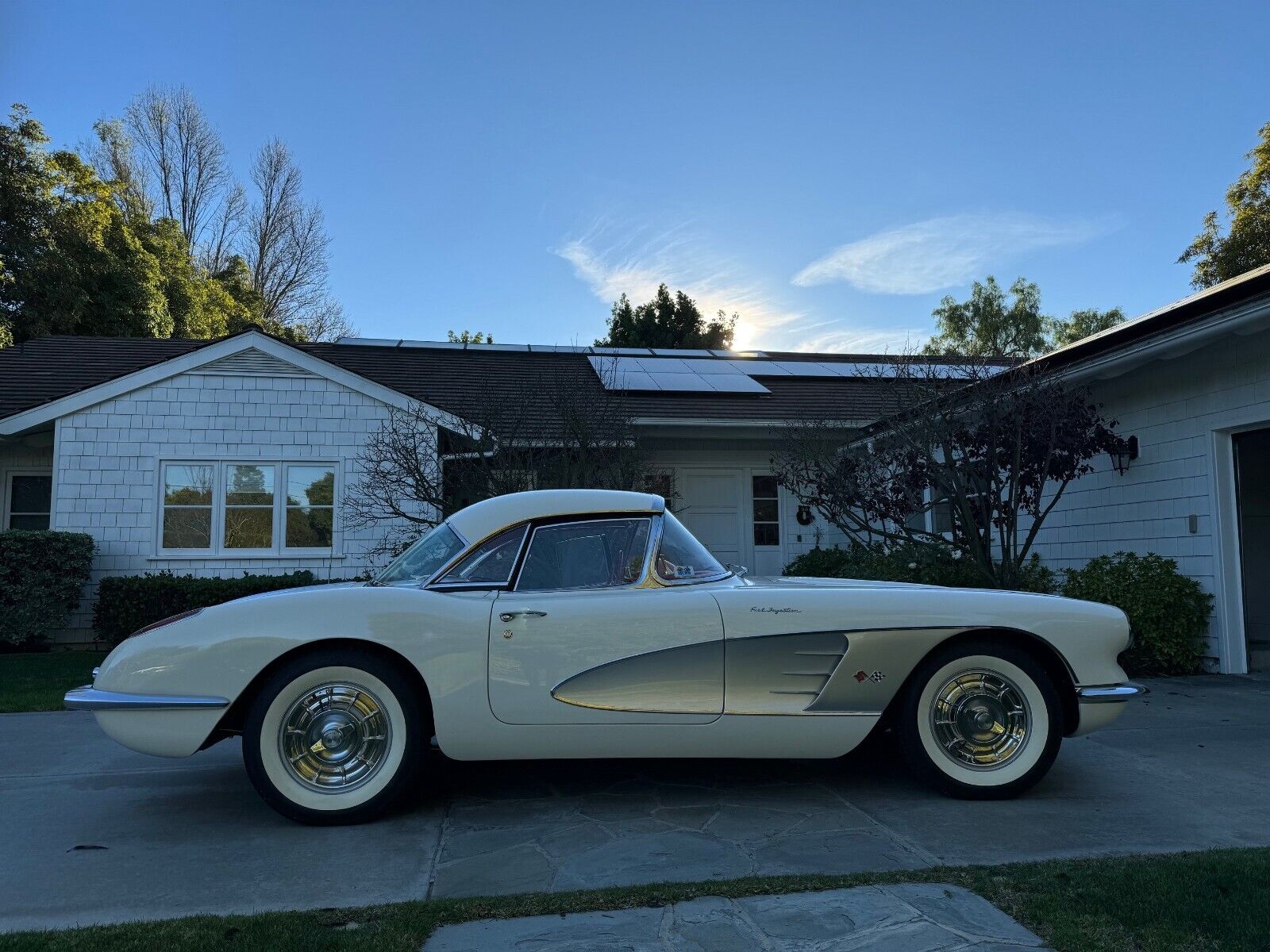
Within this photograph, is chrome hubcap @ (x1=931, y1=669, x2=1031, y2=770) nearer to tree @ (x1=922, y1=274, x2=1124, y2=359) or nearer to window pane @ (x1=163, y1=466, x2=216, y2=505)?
window pane @ (x1=163, y1=466, x2=216, y2=505)

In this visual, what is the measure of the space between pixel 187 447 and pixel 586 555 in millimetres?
9048

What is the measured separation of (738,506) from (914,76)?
6.62 meters

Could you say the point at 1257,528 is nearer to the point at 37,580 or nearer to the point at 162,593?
the point at 162,593

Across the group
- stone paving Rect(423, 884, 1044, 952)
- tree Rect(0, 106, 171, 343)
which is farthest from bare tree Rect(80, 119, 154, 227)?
stone paving Rect(423, 884, 1044, 952)

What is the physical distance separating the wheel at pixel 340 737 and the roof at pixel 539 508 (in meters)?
0.77

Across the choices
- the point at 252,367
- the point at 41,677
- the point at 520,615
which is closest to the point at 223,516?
the point at 252,367

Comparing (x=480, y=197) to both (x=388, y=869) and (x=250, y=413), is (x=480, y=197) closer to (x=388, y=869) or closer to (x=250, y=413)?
(x=250, y=413)

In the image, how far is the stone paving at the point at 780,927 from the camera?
2629 millimetres

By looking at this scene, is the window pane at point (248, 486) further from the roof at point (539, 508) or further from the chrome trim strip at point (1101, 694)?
the chrome trim strip at point (1101, 694)

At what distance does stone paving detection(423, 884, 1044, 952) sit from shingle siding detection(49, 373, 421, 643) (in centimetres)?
930

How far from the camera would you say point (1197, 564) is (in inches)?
322

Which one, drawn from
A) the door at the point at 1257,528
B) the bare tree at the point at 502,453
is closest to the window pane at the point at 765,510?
the bare tree at the point at 502,453

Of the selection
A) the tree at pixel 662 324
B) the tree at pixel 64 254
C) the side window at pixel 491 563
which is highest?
the tree at pixel 662 324

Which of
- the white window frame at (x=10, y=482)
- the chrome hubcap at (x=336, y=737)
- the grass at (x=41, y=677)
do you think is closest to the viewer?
the chrome hubcap at (x=336, y=737)
